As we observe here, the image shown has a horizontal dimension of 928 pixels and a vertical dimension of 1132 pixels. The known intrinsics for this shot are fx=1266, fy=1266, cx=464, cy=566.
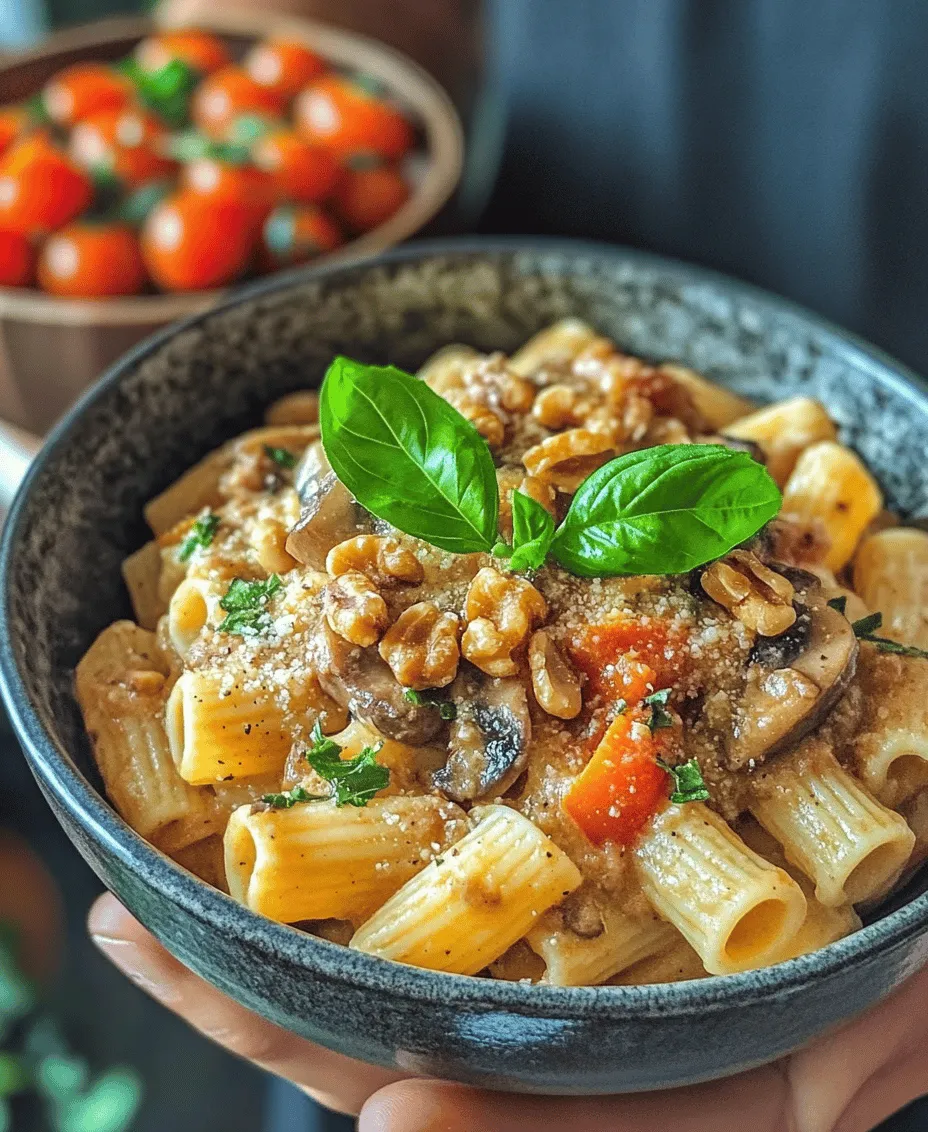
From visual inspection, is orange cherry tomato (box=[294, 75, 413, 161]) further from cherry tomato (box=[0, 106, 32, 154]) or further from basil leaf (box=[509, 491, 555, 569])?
basil leaf (box=[509, 491, 555, 569])

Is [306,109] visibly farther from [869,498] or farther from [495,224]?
[869,498]

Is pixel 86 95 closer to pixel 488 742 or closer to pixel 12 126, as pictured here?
pixel 12 126

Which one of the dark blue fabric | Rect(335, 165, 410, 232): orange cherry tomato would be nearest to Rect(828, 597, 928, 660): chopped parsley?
the dark blue fabric

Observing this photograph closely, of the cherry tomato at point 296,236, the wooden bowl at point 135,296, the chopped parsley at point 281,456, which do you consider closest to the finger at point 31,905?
the wooden bowl at point 135,296

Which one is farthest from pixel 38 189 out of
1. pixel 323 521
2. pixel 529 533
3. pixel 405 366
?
pixel 529 533

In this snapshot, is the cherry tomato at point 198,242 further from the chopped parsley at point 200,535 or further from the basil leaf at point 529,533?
the basil leaf at point 529,533

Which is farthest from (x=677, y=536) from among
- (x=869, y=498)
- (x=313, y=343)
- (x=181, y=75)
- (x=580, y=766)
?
(x=181, y=75)
